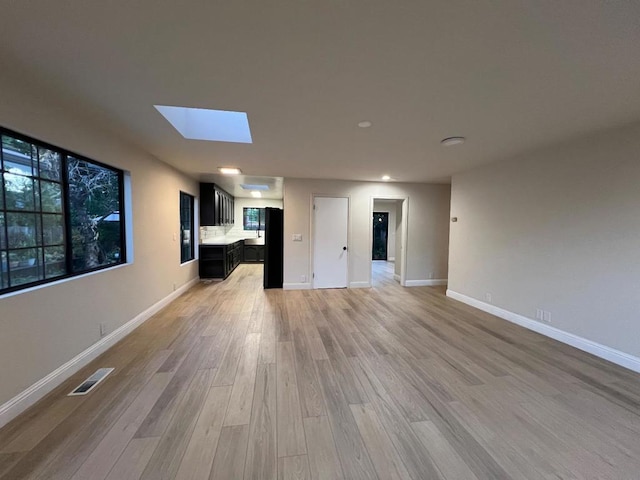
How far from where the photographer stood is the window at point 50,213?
1.84m

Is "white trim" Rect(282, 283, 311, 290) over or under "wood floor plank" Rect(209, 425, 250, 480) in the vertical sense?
over

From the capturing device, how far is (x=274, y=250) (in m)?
5.62

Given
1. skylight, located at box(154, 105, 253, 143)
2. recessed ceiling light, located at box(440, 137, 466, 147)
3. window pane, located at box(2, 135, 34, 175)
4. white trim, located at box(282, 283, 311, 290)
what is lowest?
white trim, located at box(282, 283, 311, 290)

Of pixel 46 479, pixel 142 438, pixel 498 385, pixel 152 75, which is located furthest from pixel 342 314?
pixel 152 75

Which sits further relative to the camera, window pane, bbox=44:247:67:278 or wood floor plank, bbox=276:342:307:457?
window pane, bbox=44:247:67:278

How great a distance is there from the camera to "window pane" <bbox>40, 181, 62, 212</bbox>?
84.0 inches

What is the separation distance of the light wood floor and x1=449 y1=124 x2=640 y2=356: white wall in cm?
51

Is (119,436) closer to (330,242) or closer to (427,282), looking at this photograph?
(330,242)

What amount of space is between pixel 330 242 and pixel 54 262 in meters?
4.29

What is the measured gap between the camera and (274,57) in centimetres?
157

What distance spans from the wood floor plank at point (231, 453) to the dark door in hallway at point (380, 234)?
9.16 metres

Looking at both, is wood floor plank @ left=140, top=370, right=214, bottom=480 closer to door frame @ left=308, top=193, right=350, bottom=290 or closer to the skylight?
the skylight

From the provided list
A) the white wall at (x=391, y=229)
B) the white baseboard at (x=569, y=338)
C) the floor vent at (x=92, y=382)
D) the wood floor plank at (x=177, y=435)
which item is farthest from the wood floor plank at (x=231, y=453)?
the white wall at (x=391, y=229)

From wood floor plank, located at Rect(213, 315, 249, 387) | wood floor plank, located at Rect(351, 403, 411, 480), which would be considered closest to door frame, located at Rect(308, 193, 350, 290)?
wood floor plank, located at Rect(213, 315, 249, 387)
